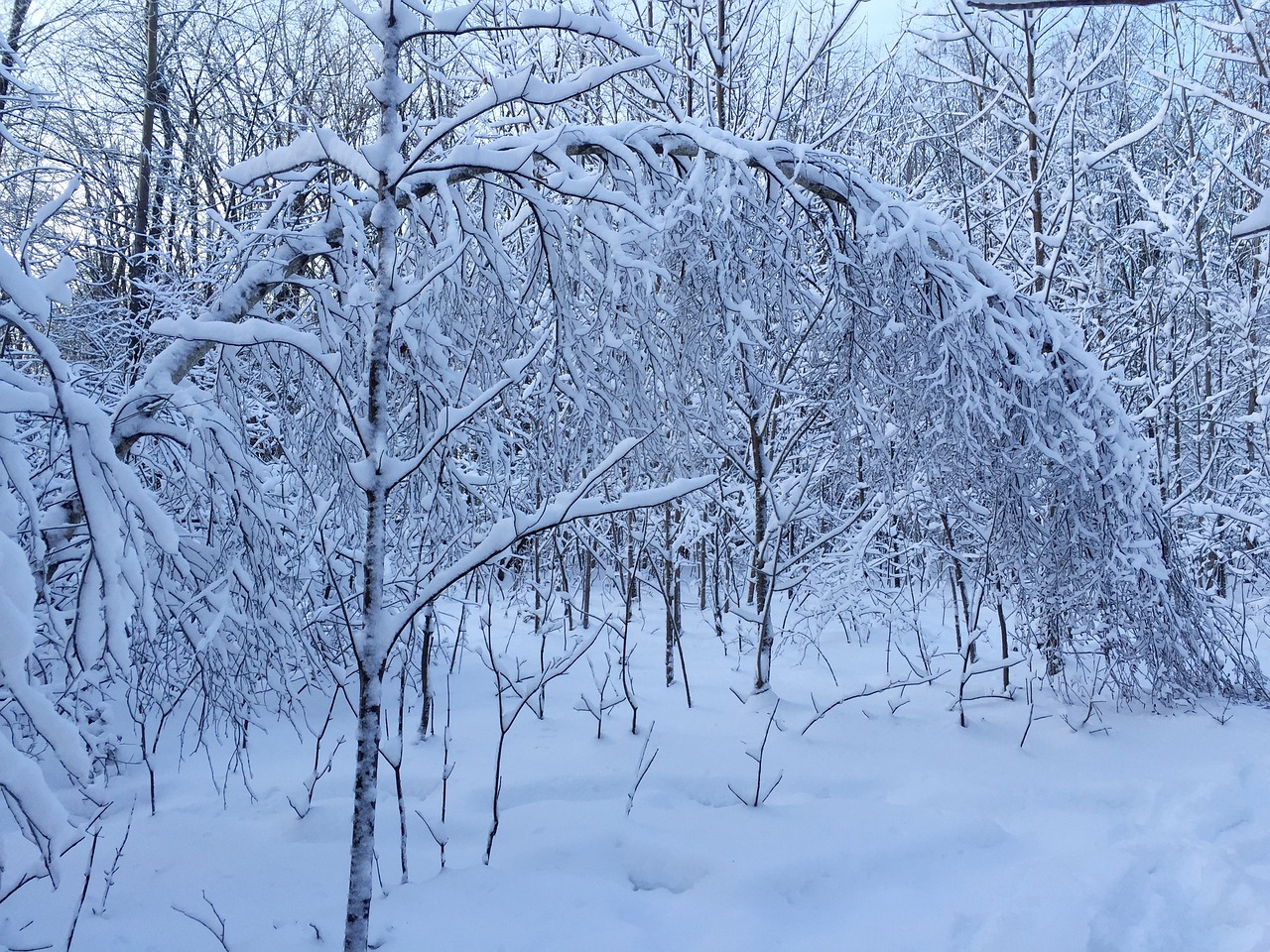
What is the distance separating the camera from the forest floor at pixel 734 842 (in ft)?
10.1

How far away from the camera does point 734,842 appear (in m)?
3.71

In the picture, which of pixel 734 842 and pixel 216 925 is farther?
pixel 734 842

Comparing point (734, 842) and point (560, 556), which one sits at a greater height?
point (560, 556)

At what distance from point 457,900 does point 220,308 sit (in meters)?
2.56

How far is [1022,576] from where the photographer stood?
5082 millimetres

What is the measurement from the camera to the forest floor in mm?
3078

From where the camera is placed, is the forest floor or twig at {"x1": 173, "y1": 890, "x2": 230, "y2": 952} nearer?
twig at {"x1": 173, "y1": 890, "x2": 230, "y2": 952}

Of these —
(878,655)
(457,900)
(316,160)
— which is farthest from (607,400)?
(878,655)

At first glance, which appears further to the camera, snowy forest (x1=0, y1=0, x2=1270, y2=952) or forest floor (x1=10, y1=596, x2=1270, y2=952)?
forest floor (x1=10, y1=596, x2=1270, y2=952)

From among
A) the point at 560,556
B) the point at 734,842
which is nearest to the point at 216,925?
the point at 734,842

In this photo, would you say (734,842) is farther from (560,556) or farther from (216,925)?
(560,556)

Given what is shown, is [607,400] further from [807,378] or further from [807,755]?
[807,755]

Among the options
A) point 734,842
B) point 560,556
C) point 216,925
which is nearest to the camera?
point 216,925

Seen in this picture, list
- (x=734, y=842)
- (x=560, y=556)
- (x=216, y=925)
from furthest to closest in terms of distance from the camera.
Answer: (x=560, y=556) < (x=734, y=842) < (x=216, y=925)
